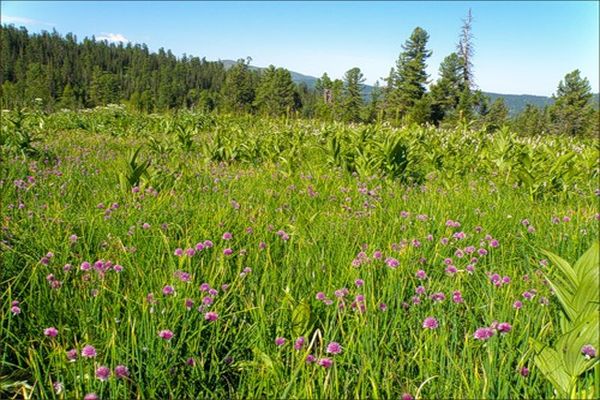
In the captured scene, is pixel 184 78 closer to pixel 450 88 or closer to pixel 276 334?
pixel 450 88

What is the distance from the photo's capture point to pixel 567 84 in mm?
85000

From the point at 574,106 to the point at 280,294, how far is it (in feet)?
318

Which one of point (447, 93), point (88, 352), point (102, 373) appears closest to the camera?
point (102, 373)

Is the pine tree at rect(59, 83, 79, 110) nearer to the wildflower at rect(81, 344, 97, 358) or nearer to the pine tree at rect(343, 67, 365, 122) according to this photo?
the pine tree at rect(343, 67, 365, 122)

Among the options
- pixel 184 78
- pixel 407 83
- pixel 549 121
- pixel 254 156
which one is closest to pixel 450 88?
pixel 407 83

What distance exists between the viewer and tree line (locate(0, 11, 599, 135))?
42309 millimetres

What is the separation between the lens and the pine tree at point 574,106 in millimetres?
78938

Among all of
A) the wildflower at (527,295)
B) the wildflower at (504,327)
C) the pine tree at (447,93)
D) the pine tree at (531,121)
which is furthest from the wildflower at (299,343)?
the pine tree at (531,121)

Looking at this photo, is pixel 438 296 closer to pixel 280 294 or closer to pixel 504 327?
pixel 504 327

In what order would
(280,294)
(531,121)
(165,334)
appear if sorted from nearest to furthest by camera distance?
(165,334)
(280,294)
(531,121)

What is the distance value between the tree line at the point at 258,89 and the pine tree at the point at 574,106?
7.3 inches

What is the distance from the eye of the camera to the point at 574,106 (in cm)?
8244

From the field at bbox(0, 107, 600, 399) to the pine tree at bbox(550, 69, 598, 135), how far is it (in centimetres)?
8780

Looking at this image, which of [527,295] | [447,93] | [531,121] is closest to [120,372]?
[527,295]
